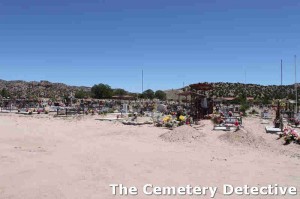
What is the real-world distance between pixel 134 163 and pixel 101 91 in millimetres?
71424

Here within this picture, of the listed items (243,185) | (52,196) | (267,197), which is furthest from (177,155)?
(52,196)

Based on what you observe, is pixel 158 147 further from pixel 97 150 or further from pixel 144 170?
pixel 144 170

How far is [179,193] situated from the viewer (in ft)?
22.5

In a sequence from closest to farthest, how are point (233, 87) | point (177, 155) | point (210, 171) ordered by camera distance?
point (210, 171)
point (177, 155)
point (233, 87)

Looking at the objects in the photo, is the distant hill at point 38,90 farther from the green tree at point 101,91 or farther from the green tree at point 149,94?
the green tree at point 149,94

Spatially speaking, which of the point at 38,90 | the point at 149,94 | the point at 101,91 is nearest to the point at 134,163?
the point at 101,91

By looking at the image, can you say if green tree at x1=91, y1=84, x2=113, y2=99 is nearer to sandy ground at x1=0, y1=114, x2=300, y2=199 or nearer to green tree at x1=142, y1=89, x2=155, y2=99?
green tree at x1=142, y1=89, x2=155, y2=99

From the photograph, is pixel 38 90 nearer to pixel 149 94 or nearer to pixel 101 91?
pixel 101 91

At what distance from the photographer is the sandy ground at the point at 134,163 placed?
24.3ft

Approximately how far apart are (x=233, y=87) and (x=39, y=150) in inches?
3490

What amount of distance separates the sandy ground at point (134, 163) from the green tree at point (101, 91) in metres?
64.5

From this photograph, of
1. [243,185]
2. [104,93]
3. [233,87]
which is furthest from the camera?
[233,87]

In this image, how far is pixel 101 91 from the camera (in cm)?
7994

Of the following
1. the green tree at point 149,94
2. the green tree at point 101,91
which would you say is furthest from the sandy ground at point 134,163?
the green tree at point 149,94
